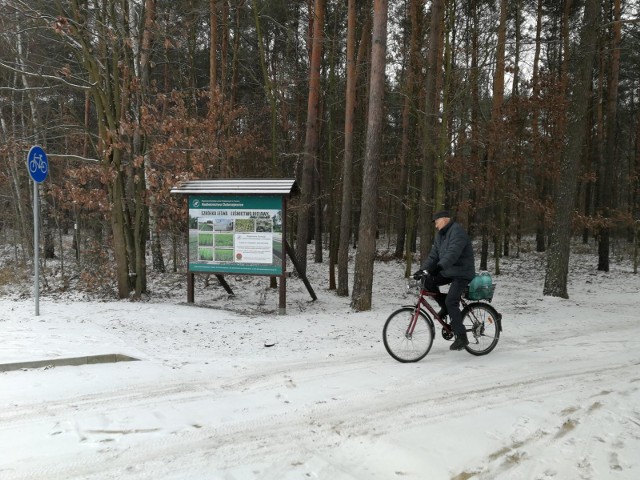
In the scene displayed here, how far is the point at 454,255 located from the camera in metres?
6.38

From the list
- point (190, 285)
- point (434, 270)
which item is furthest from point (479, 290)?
point (190, 285)

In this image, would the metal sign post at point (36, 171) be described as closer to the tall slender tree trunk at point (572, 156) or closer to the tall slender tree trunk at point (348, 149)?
the tall slender tree trunk at point (348, 149)

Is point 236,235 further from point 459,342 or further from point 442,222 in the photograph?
point 459,342

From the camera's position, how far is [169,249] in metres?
18.7

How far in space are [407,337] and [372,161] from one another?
5111 millimetres

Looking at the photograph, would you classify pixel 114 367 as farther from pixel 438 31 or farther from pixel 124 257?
pixel 438 31

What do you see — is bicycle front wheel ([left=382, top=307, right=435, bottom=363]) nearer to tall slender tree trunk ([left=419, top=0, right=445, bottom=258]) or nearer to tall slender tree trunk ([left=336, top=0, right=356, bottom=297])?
tall slender tree trunk ([left=336, top=0, right=356, bottom=297])

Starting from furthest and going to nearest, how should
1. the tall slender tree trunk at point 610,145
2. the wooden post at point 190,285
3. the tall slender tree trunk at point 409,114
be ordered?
1. the tall slender tree trunk at point 610,145
2. the tall slender tree trunk at point 409,114
3. the wooden post at point 190,285

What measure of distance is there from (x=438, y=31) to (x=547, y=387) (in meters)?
11.1

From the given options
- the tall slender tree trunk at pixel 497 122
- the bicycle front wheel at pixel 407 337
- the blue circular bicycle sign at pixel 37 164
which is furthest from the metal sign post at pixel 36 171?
the tall slender tree trunk at pixel 497 122

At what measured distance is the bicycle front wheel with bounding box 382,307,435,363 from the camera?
6496mm

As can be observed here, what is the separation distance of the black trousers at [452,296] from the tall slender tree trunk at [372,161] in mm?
4053

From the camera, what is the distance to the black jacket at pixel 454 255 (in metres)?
6.39

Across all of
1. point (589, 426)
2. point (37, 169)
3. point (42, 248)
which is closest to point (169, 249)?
point (42, 248)
